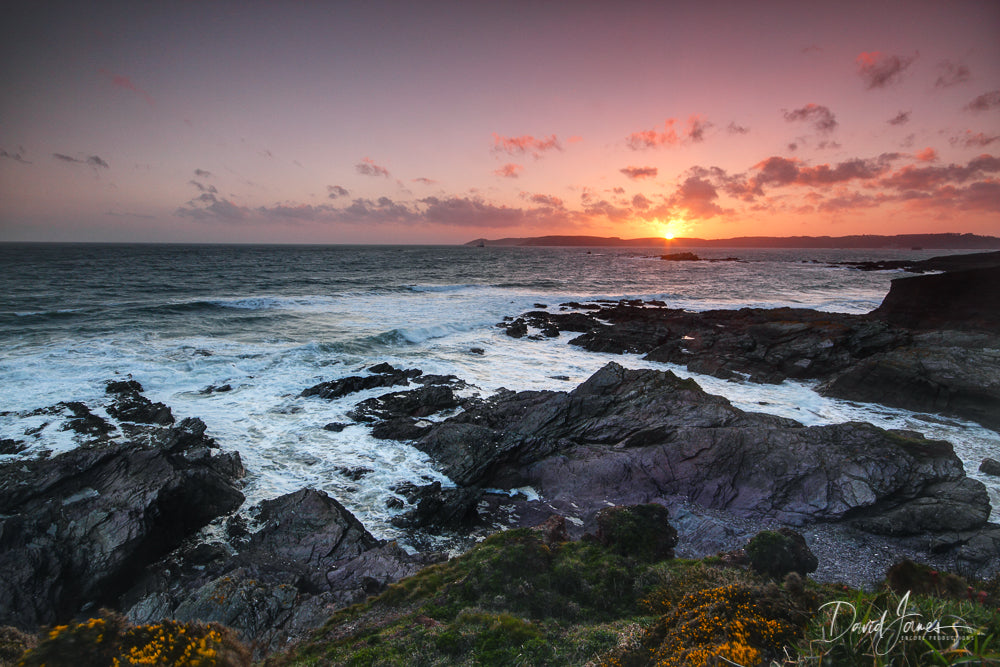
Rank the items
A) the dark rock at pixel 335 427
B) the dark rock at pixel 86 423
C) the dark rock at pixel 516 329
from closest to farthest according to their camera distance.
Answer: the dark rock at pixel 86 423 < the dark rock at pixel 335 427 < the dark rock at pixel 516 329

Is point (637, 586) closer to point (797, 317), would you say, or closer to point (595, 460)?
point (595, 460)

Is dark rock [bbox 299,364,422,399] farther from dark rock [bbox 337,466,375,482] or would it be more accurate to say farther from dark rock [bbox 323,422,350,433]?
dark rock [bbox 337,466,375,482]

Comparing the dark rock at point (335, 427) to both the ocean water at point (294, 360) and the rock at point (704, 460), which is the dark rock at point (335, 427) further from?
the rock at point (704, 460)

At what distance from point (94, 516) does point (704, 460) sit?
49.7 feet

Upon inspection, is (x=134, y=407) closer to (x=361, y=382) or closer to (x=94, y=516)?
(x=361, y=382)

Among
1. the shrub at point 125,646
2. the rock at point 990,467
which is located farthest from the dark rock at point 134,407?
the rock at point 990,467

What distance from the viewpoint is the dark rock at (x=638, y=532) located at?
8.26m

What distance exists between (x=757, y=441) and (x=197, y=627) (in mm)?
12871

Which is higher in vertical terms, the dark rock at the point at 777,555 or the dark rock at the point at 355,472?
the dark rock at the point at 777,555

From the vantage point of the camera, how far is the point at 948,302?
93.2ft

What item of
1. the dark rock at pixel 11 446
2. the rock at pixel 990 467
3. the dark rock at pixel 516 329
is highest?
the dark rock at pixel 516 329

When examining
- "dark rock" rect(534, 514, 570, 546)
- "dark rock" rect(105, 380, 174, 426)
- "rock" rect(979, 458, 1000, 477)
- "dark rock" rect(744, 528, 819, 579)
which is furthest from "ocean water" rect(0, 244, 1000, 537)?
"dark rock" rect(744, 528, 819, 579)

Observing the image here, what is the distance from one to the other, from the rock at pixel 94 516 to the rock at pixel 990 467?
821 inches

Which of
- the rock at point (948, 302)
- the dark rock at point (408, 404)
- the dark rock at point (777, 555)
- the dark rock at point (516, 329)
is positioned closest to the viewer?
the dark rock at point (777, 555)
